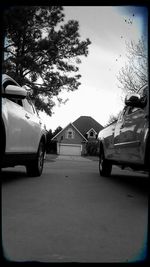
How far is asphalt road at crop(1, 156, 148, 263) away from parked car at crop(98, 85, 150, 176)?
23.0 inches

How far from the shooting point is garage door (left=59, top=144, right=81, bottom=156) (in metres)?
56.3

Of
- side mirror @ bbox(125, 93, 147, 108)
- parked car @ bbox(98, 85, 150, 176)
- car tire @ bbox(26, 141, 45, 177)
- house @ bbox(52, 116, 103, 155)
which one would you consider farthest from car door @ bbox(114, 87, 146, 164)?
house @ bbox(52, 116, 103, 155)

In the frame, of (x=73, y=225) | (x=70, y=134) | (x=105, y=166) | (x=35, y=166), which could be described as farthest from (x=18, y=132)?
(x=70, y=134)

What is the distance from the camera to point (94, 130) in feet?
200

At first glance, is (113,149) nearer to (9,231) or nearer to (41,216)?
(41,216)

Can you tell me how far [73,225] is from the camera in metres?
3.55

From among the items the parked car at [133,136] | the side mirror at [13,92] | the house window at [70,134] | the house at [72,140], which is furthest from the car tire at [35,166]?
the house window at [70,134]

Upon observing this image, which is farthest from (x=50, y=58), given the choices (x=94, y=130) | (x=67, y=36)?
(x=94, y=130)

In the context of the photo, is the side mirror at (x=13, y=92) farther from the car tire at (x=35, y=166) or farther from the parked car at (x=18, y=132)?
the car tire at (x=35, y=166)

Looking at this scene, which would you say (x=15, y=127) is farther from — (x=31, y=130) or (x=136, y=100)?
(x=136, y=100)

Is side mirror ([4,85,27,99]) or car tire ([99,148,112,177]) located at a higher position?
side mirror ([4,85,27,99])

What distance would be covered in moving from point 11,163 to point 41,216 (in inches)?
91.1

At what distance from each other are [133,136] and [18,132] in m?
1.87

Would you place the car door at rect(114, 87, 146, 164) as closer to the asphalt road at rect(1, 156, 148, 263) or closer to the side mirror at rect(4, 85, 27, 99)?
the asphalt road at rect(1, 156, 148, 263)
